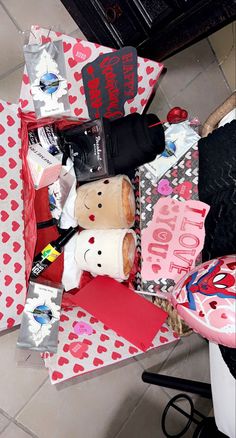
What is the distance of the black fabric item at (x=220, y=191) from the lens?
1.24 metres

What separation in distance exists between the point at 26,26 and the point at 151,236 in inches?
30.9

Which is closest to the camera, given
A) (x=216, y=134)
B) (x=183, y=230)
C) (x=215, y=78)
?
(x=216, y=134)

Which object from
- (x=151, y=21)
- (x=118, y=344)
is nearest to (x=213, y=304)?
(x=118, y=344)

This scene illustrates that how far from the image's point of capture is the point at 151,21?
147cm

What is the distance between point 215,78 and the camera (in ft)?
6.95

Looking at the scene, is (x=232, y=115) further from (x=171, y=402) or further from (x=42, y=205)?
(x=171, y=402)

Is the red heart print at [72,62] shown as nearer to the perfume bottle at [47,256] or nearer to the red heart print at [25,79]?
the red heart print at [25,79]

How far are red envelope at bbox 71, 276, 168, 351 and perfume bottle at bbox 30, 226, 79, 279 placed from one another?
0.14m

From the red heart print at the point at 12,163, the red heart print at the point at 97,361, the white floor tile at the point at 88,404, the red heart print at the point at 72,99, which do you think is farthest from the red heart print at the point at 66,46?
the white floor tile at the point at 88,404

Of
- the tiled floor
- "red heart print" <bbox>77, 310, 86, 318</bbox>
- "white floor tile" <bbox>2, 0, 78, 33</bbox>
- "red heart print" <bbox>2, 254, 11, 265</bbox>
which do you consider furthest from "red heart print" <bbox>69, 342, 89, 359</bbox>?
"white floor tile" <bbox>2, 0, 78, 33</bbox>

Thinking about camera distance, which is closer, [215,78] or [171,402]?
[171,402]

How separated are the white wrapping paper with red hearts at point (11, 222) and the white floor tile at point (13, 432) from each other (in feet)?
1.18

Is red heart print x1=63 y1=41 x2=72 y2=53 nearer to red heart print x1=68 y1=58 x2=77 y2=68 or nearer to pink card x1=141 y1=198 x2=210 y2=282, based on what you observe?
red heart print x1=68 y1=58 x2=77 y2=68

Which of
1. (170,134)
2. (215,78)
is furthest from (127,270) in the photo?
(215,78)
